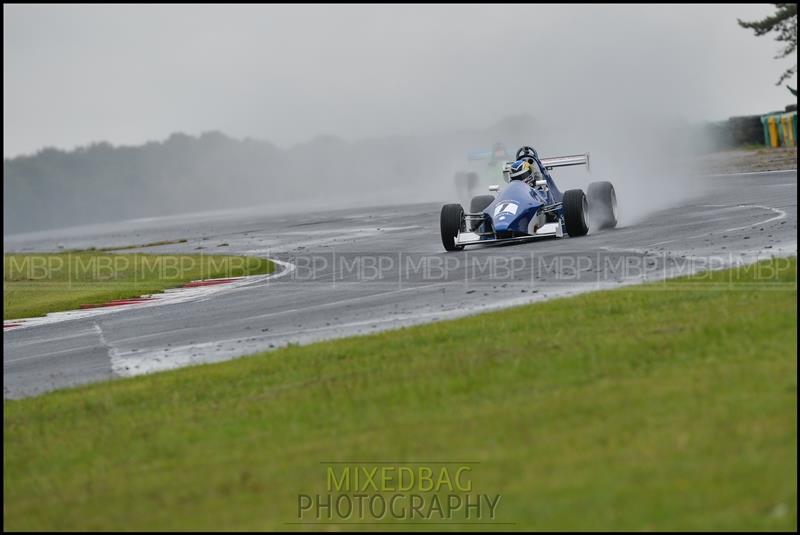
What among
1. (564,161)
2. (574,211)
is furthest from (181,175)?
(574,211)

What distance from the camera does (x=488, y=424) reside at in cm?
769

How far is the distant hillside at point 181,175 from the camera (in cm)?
12256

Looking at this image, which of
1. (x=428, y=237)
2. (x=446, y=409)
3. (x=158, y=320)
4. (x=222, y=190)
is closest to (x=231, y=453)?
(x=446, y=409)

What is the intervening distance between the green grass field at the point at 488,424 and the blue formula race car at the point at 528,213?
8.52 meters

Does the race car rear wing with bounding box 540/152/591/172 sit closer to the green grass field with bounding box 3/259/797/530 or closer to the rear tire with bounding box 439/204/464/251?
the rear tire with bounding box 439/204/464/251

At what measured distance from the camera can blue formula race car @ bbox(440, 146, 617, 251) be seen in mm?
20594

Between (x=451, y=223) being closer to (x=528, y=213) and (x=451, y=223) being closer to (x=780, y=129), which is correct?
(x=528, y=213)

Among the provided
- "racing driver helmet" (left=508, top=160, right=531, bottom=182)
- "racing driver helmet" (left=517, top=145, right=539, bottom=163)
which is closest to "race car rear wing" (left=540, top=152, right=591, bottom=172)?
"racing driver helmet" (left=517, top=145, right=539, bottom=163)

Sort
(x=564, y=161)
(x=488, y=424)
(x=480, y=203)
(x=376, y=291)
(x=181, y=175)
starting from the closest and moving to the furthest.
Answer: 1. (x=488, y=424)
2. (x=376, y=291)
3. (x=480, y=203)
4. (x=564, y=161)
5. (x=181, y=175)

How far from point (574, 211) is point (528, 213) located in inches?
33.5

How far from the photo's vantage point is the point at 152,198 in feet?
475

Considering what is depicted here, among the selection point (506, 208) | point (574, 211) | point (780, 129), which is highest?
point (780, 129)

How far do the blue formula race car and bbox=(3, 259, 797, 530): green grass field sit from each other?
28.0 ft

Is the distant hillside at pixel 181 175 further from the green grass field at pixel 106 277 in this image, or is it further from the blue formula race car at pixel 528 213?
the blue formula race car at pixel 528 213
